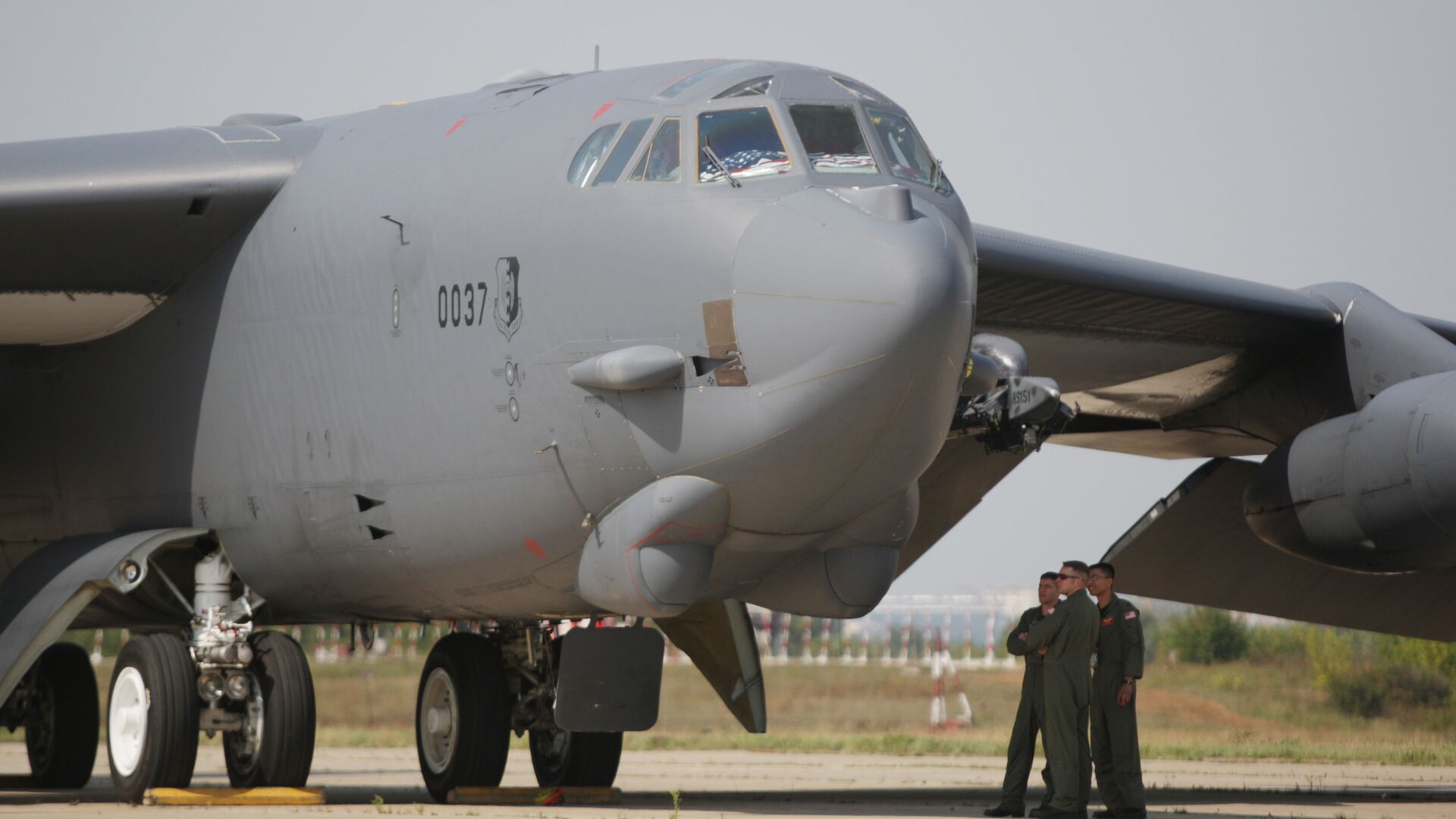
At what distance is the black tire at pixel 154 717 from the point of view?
11.9 m

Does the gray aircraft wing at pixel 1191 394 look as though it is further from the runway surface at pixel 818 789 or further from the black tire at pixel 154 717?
the black tire at pixel 154 717

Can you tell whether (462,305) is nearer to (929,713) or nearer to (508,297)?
(508,297)

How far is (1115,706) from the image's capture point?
11625 millimetres

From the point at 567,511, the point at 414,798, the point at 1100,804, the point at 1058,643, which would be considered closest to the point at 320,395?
the point at 567,511

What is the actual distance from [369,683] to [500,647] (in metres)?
15.5

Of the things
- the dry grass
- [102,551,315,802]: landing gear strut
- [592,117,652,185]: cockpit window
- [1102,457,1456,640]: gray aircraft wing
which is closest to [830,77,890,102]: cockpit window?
[592,117,652,185]: cockpit window

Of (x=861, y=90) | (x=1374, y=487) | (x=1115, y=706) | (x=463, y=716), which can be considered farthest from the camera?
(x=1374, y=487)

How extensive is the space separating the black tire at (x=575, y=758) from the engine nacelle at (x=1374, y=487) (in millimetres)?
4975

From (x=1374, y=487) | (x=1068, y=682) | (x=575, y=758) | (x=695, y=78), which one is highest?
(x=695, y=78)

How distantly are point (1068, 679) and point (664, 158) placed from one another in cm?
370

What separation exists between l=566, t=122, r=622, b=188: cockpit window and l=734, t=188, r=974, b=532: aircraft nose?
1.24 m

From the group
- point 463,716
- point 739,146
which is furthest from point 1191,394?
point 739,146

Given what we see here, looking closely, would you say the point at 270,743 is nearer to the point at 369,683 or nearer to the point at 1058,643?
the point at 1058,643

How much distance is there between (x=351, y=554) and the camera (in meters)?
12.0
